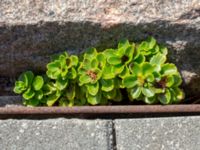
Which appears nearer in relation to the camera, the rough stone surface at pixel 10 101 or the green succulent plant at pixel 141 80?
the green succulent plant at pixel 141 80

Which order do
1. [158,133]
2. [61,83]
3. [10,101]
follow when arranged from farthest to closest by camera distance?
1. [10,101]
2. [61,83]
3. [158,133]

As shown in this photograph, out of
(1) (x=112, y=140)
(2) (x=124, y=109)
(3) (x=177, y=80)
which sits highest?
(3) (x=177, y=80)

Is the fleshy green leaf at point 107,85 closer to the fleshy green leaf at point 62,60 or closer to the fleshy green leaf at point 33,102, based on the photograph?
the fleshy green leaf at point 62,60

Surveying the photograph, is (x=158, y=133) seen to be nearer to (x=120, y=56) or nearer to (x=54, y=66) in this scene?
(x=120, y=56)

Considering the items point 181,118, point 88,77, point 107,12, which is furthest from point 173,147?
point 107,12

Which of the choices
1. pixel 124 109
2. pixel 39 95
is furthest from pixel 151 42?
pixel 39 95

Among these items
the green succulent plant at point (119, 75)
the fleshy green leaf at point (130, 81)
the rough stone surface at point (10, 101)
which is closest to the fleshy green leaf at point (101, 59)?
the green succulent plant at point (119, 75)
